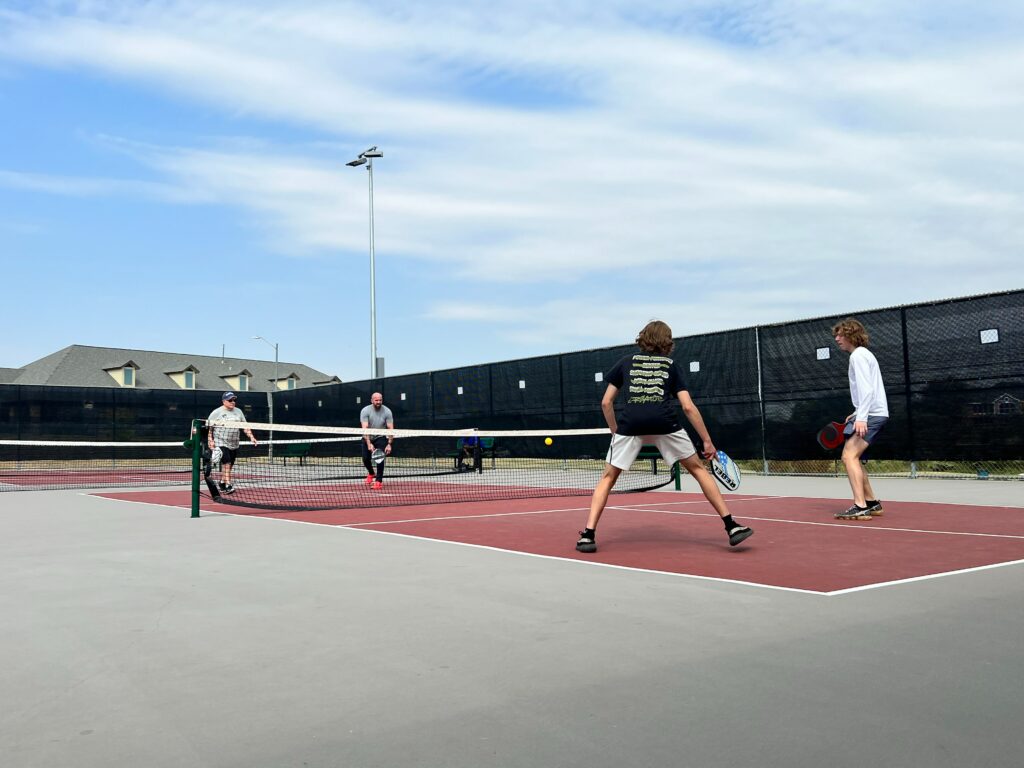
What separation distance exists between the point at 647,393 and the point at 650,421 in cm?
20

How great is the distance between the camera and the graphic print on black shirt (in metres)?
6.65

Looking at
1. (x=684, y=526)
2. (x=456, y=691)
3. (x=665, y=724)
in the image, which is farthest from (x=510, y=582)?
(x=684, y=526)

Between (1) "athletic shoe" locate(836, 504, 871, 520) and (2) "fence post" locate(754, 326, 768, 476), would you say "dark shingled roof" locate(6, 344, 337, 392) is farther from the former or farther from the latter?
(1) "athletic shoe" locate(836, 504, 871, 520)

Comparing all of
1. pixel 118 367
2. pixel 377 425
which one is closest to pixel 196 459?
pixel 377 425

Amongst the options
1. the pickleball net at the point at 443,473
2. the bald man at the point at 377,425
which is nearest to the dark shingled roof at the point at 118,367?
the pickleball net at the point at 443,473

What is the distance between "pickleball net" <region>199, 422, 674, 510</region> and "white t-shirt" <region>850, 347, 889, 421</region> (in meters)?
3.78

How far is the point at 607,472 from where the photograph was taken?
6738 millimetres

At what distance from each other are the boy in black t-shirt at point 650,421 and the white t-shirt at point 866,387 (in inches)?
104

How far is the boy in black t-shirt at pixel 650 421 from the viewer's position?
6637 millimetres

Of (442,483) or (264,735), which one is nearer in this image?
(264,735)

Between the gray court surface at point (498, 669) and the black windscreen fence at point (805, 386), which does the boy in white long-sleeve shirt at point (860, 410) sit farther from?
the black windscreen fence at point (805, 386)

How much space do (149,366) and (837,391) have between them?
6089 centimetres

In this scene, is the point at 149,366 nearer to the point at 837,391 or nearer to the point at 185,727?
the point at 837,391

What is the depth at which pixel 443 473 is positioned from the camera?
72.1ft
